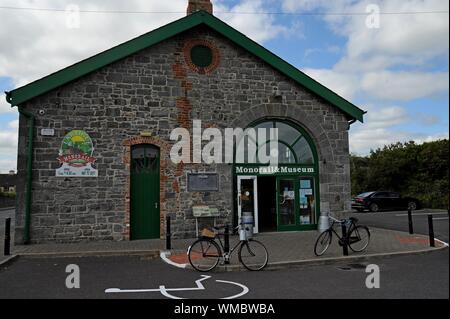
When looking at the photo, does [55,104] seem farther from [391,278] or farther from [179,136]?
[391,278]

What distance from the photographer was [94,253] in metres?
10.3

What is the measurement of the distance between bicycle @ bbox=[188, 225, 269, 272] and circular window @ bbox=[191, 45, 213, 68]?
706cm

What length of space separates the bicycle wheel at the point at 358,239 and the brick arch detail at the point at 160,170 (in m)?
5.95

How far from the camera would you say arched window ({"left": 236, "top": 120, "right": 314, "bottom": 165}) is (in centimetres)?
1404

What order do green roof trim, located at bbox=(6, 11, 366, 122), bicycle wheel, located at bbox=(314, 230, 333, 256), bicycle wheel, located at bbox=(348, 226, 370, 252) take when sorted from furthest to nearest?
green roof trim, located at bbox=(6, 11, 366, 122)
bicycle wheel, located at bbox=(348, 226, 370, 252)
bicycle wheel, located at bbox=(314, 230, 333, 256)

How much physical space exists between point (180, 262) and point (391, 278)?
181 inches

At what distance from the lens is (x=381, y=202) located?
83.6 feet

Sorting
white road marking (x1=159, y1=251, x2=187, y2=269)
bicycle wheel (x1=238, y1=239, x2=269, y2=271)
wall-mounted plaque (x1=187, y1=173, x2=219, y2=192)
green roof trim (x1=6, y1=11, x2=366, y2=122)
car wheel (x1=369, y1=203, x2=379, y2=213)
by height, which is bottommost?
white road marking (x1=159, y1=251, x2=187, y2=269)

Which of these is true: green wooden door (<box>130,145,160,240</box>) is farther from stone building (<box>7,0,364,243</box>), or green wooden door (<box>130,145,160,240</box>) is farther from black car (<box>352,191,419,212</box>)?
black car (<box>352,191,419,212</box>)

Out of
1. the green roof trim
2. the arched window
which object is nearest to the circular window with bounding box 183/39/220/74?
the green roof trim

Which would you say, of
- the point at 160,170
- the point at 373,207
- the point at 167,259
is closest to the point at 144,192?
the point at 160,170

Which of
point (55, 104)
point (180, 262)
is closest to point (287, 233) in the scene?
point (180, 262)

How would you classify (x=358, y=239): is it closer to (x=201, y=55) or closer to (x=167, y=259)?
(x=167, y=259)

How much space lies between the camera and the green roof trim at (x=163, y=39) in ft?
38.9
